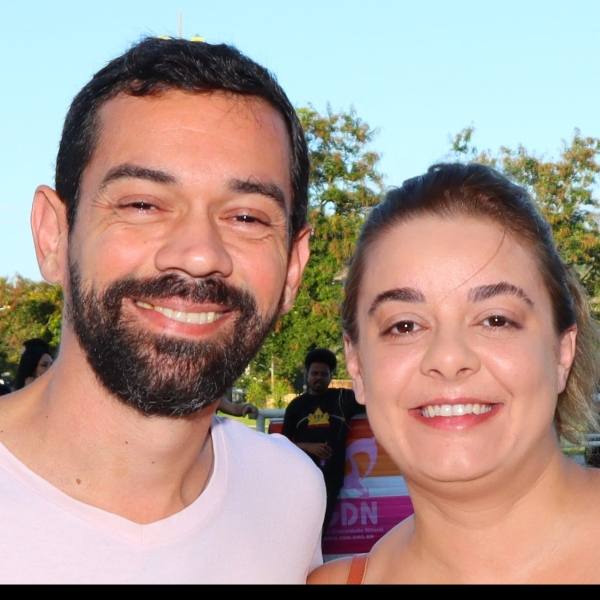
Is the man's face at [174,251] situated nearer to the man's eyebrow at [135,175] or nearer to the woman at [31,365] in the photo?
the man's eyebrow at [135,175]

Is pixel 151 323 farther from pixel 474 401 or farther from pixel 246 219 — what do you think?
pixel 474 401

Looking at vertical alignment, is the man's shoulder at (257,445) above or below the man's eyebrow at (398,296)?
below

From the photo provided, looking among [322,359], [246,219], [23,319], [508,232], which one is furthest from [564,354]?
[23,319]

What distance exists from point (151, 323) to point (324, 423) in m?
5.77

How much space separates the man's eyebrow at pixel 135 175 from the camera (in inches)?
95.0

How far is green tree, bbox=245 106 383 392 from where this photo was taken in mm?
20891

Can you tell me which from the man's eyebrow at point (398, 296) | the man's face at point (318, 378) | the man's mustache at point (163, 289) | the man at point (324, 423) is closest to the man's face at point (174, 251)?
the man's mustache at point (163, 289)

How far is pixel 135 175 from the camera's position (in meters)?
2.45

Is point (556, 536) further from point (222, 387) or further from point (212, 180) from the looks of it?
point (212, 180)

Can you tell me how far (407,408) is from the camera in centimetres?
240

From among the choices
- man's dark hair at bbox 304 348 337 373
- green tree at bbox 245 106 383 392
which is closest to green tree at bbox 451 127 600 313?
green tree at bbox 245 106 383 392

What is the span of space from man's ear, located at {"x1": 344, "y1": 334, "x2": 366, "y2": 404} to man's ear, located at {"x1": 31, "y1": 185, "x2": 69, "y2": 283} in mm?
1046

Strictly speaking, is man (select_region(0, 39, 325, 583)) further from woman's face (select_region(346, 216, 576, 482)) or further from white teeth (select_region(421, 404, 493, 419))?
white teeth (select_region(421, 404, 493, 419))
